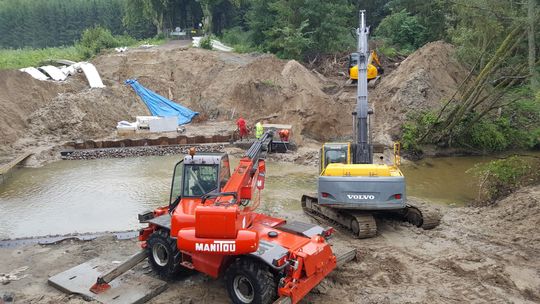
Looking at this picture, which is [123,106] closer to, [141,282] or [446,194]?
[446,194]

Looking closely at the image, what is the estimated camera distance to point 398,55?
106ft

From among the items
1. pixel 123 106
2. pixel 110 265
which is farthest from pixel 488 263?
pixel 123 106

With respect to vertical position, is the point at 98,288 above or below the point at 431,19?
below

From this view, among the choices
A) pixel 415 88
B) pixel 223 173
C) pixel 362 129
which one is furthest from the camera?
pixel 415 88

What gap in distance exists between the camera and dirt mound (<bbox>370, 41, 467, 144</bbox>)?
2203 centimetres

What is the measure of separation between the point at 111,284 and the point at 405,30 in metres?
31.1

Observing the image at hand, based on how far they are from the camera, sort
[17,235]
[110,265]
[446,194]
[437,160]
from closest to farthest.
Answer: [110,265] < [17,235] < [446,194] < [437,160]

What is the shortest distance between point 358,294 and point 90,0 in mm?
71104

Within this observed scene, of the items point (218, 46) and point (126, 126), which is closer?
point (126, 126)

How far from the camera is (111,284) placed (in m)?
7.98

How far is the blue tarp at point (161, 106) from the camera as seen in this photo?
2673 centimetres

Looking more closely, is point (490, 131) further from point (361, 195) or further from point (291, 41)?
point (291, 41)

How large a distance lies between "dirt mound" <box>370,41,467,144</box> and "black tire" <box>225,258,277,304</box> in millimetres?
15028

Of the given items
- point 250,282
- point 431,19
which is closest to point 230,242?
point 250,282
